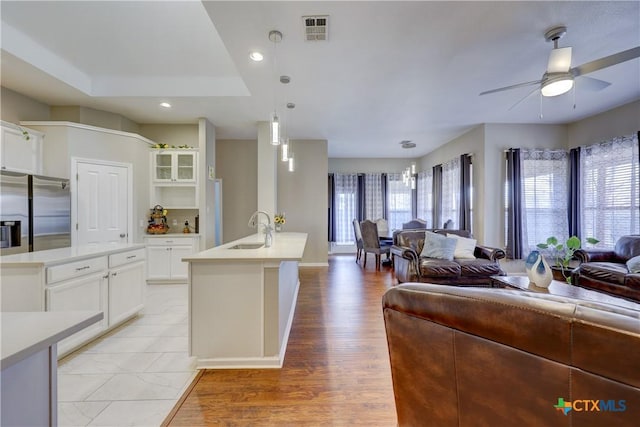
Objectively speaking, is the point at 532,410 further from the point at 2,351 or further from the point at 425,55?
the point at 425,55

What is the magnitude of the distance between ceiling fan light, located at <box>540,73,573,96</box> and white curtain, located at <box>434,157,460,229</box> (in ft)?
11.9

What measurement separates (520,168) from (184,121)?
6.33 meters

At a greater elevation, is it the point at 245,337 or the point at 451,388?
the point at 451,388

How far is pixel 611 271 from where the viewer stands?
3.11 metres

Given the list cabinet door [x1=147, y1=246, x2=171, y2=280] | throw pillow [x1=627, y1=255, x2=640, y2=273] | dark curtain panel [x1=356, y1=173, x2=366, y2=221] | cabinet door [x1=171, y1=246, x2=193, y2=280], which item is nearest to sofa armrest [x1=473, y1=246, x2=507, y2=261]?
throw pillow [x1=627, y1=255, x2=640, y2=273]

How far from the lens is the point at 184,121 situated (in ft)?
16.3

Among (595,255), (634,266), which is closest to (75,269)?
(634,266)

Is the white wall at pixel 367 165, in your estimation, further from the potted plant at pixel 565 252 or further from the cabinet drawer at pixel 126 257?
the cabinet drawer at pixel 126 257

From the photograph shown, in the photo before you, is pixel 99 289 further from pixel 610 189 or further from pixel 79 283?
pixel 610 189

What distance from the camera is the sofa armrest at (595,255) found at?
3639mm

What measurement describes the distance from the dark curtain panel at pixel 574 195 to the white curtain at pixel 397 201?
4019 mm

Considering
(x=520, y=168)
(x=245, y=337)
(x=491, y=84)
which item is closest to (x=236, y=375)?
(x=245, y=337)

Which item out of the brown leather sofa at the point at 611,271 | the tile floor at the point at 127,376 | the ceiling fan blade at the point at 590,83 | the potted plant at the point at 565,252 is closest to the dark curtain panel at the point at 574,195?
the potted plant at the point at 565,252

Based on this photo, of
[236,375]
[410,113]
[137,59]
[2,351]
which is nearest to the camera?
[2,351]
